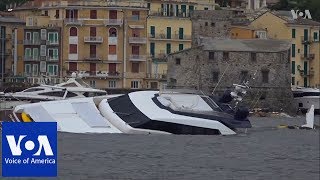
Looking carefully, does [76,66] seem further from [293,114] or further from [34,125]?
[34,125]

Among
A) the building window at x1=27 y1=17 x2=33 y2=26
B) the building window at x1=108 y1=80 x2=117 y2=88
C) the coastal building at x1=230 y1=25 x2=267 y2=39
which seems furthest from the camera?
the coastal building at x1=230 y1=25 x2=267 y2=39

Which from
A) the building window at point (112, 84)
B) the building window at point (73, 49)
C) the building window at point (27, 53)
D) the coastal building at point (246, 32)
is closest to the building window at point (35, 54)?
the building window at point (27, 53)

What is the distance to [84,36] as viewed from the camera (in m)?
94.2

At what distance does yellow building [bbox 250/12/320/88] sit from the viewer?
10194 centimetres

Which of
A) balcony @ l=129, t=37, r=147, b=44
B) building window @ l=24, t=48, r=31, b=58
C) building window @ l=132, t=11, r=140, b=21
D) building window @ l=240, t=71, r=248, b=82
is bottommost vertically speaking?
building window @ l=240, t=71, r=248, b=82

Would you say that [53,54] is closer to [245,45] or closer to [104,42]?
[104,42]

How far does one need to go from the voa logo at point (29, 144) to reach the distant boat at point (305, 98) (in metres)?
76.6

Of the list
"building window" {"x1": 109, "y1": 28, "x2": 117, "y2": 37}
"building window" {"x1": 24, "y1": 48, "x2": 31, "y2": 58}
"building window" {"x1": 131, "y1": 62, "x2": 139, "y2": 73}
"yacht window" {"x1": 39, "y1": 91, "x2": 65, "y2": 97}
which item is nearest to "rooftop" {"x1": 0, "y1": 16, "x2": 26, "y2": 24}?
"building window" {"x1": 24, "y1": 48, "x2": 31, "y2": 58}

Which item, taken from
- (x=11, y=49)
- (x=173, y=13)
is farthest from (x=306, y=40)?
(x=11, y=49)

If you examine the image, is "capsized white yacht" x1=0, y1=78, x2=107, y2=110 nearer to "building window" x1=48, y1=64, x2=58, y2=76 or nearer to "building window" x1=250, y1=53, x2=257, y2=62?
"building window" x1=250, y1=53, x2=257, y2=62

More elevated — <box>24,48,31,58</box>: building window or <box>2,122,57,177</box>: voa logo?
<box>2,122,57,177</box>: voa logo

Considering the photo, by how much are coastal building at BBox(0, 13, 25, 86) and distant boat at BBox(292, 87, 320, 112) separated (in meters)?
24.4

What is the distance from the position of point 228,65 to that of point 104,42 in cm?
1713

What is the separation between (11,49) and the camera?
314 feet
